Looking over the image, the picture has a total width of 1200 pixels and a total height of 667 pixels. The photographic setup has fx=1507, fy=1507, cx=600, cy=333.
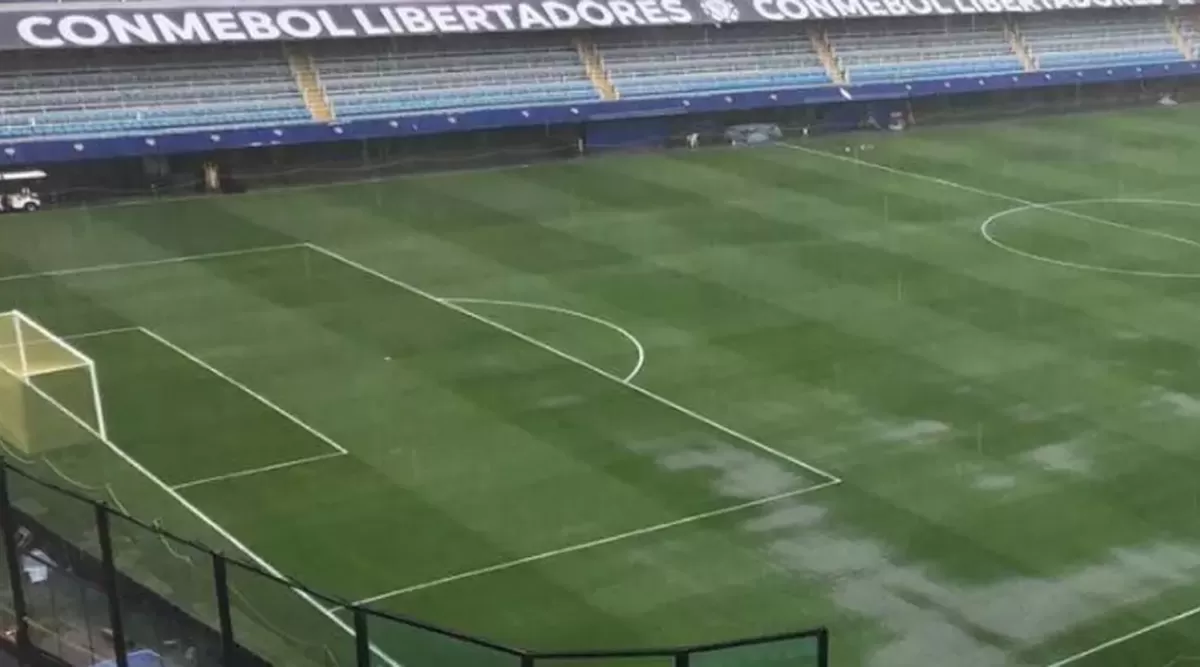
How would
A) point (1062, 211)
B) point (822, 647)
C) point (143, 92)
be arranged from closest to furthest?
1. point (822, 647)
2. point (1062, 211)
3. point (143, 92)

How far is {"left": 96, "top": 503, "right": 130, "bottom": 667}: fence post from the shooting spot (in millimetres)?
10887

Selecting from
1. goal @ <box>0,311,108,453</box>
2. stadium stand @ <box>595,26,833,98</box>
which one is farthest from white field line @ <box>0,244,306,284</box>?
stadium stand @ <box>595,26,833,98</box>

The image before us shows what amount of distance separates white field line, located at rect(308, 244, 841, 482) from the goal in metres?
6.68

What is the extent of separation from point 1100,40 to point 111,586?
44.2 meters

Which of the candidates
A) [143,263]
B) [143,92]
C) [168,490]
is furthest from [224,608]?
[143,92]

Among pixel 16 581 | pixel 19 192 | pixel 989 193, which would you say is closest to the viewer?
pixel 16 581

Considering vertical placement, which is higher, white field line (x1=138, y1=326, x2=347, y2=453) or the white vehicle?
the white vehicle

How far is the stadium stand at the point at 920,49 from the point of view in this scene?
43.5 meters

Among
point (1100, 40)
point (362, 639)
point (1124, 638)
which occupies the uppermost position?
point (1100, 40)

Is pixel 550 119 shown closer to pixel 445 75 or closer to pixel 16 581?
pixel 445 75

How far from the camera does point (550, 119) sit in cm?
3738

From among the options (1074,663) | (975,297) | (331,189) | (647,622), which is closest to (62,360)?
(647,622)

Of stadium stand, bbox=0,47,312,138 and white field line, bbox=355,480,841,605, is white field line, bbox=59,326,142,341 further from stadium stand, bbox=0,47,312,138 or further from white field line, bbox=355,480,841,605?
stadium stand, bbox=0,47,312,138

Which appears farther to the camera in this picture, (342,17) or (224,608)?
(342,17)
